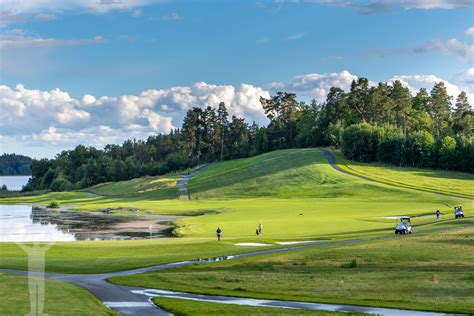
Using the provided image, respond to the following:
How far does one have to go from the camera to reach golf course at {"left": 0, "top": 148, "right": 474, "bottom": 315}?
30.6 m

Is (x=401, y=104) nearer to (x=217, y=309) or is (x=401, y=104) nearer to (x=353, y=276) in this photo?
(x=353, y=276)

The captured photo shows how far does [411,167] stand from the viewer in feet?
510

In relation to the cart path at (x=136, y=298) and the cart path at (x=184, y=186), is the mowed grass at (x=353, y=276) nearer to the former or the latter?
the cart path at (x=136, y=298)

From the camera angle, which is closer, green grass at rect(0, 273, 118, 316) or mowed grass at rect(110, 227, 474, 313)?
green grass at rect(0, 273, 118, 316)

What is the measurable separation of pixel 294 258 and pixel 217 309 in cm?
1799

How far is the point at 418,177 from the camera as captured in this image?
13650cm

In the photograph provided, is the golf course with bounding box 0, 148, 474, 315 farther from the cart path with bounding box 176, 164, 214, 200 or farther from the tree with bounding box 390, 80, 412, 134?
the tree with bounding box 390, 80, 412, 134

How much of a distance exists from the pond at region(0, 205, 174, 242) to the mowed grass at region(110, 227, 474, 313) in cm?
3510

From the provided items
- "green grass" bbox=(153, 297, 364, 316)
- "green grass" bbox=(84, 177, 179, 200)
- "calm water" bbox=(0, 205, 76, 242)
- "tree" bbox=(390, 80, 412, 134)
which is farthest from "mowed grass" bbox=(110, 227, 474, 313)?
"tree" bbox=(390, 80, 412, 134)

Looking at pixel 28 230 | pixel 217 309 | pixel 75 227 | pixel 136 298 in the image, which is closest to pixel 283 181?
pixel 75 227

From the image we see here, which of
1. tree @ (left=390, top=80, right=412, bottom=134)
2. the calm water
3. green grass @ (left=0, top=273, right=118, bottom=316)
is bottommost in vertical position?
the calm water

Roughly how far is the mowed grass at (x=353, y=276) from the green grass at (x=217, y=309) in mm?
3309

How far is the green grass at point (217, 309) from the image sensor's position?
2714 centimetres

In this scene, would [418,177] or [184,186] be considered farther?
[184,186]
